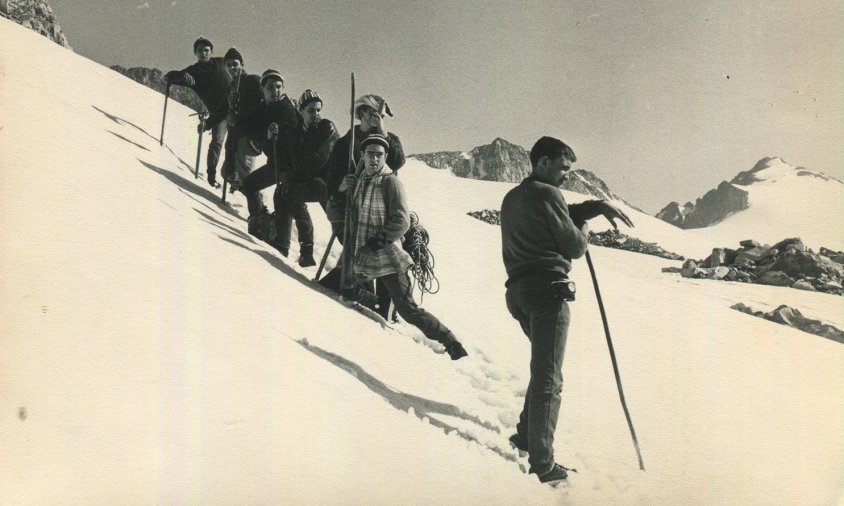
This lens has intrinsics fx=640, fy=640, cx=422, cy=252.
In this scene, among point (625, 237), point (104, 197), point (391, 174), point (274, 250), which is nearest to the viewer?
point (104, 197)

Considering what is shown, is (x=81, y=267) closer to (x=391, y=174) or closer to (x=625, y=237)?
(x=391, y=174)

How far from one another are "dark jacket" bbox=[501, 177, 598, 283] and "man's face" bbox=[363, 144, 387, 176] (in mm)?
1478

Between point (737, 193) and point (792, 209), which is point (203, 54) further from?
point (737, 193)

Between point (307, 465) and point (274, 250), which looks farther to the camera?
point (274, 250)

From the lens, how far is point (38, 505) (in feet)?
8.53

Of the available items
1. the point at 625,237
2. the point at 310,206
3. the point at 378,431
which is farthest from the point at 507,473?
the point at 625,237

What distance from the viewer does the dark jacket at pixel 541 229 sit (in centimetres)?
317

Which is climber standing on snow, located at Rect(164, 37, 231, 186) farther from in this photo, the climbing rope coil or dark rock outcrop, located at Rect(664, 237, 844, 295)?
dark rock outcrop, located at Rect(664, 237, 844, 295)

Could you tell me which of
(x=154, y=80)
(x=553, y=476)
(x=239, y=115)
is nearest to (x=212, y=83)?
(x=239, y=115)

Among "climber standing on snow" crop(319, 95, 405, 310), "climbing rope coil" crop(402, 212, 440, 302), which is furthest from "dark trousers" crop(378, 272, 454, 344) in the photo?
"climber standing on snow" crop(319, 95, 405, 310)

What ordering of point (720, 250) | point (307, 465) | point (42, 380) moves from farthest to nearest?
point (720, 250), point (307, 465), point (42, 380)

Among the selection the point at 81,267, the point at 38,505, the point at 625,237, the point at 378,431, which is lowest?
the point at 38,505

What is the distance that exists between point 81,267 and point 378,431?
5.21 feet

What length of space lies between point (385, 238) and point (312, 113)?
2056 millimetres
